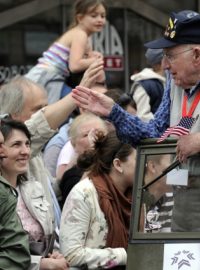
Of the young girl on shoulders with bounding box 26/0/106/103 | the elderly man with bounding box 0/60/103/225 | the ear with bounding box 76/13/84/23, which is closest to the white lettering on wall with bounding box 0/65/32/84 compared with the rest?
the ear with bounding box 76/13/84/23

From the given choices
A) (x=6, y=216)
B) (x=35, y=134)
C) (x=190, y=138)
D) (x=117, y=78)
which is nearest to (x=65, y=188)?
(x=35, y=134)

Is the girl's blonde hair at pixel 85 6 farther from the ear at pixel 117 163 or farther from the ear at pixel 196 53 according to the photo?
the ear at pixel 196 53

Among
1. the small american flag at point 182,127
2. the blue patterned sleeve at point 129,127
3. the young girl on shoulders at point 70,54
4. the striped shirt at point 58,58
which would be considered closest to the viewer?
the small american flag at point 182,127

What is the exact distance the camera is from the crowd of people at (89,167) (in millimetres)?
5543

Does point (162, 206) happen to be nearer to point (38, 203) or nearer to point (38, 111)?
point (38, 203)

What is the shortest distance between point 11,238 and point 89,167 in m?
1.29

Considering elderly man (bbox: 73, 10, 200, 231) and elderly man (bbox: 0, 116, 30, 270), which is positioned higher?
elderly man (bbox: 73, 10, 200, 231)

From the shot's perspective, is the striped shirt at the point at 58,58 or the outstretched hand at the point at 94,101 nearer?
the outstretched hand at the point at 94,101

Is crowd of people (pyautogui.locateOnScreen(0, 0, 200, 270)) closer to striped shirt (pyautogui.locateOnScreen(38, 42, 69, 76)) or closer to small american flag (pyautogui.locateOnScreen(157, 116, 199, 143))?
small american flag (pyautogui.locateOnScreen(157, 116, 199, 143))

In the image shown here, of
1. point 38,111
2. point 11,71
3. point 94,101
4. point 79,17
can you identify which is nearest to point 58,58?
point 79,17

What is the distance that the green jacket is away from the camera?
220 inches

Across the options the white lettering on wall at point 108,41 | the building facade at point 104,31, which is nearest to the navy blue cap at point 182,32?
the building facade at point 104,31

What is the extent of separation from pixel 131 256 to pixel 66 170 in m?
2.16

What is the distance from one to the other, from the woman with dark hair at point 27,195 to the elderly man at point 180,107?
2.66 feet
